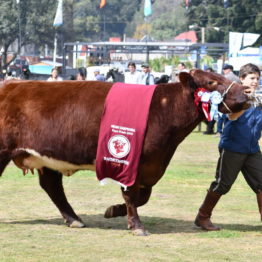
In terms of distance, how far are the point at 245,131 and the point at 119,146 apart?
1277mm

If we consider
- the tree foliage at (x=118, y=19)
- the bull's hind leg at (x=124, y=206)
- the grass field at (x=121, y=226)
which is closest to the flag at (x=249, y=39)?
the tree foliage at (x=118, y=19)

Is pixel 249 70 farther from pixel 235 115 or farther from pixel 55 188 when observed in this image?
pixel 55 188

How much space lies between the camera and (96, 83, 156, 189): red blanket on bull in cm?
878

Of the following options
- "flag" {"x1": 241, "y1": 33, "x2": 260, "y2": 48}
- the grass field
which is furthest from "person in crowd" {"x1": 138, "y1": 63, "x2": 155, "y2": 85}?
"flag" {"x1": 241, "y1": 33, "x2": 260, "y2": 48}

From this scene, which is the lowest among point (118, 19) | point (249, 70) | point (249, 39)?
point (118, 19)

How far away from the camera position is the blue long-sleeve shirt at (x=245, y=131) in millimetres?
9023

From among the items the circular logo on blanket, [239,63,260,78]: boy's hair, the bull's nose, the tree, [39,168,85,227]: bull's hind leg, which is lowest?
the tree

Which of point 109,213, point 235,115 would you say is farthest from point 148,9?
point 235,115

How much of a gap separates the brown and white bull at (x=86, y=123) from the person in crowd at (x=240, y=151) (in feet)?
0.93

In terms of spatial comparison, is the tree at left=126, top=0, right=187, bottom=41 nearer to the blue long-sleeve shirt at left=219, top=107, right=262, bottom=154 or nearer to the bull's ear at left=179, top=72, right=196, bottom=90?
the blue long-sleeve shirt at left=219, top=107, right=262, bottom=154

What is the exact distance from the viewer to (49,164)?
911 cm

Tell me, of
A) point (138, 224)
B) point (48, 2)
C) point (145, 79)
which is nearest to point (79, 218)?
point (138, 224)

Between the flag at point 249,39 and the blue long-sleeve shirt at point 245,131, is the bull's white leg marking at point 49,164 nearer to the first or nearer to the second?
the blue long-sleeve shirt at point 245,131

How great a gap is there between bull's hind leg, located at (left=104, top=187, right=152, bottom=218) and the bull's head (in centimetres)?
123
